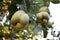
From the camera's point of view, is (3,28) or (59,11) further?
(59,11)

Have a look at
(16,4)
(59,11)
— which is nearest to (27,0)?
(16,4)

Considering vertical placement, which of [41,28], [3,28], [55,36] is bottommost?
[55,36]

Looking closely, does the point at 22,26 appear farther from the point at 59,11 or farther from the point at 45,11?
the point at 59,11

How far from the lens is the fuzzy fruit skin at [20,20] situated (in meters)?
0.55

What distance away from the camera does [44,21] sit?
2.15ft

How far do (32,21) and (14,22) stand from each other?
0.06 meters

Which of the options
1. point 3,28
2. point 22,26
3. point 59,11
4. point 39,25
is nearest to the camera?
point 22,26

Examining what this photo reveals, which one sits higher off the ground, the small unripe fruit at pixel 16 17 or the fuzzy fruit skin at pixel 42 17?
the small unripe fruit at pixel 16 17

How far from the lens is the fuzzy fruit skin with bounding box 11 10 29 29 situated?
1.80ft

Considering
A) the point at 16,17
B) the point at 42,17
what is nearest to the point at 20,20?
the point at 16,17

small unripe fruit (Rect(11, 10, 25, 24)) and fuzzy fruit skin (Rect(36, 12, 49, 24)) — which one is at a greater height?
small unripe fruit (Rect(11, 10, 25, 24))

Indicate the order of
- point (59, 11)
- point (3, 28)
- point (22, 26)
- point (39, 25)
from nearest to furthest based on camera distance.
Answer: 1. point (22, 26)
2. point (39, 25)
3. point (3, 28)
4. point (59, 11)

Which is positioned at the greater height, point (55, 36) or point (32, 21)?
point (32, 21)

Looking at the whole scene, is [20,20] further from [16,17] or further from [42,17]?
[42,17]
